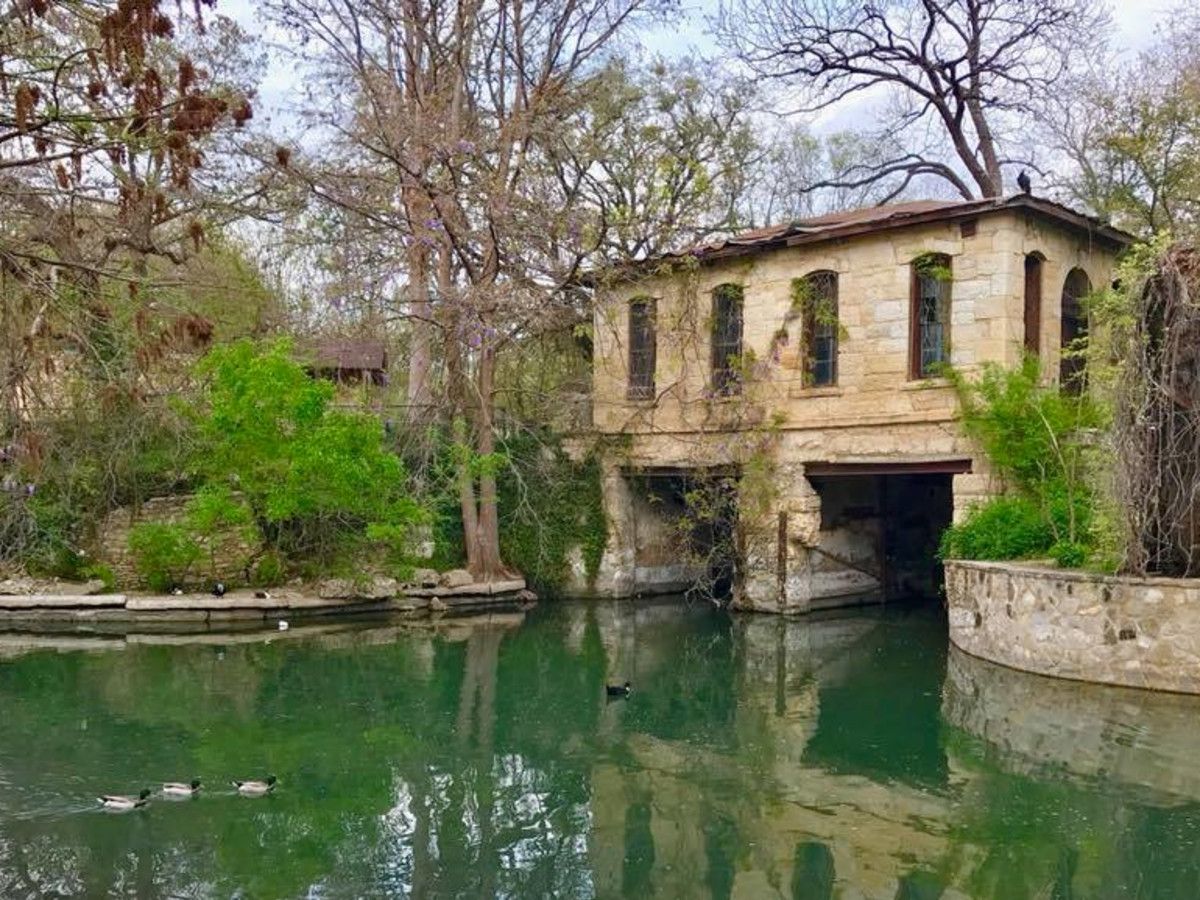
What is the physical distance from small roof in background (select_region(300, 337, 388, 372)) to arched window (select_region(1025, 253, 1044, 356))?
430 inches

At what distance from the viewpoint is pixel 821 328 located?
17094 mm

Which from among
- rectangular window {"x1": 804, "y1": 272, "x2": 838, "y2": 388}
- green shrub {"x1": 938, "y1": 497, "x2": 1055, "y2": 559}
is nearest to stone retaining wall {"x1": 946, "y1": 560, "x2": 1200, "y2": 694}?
green shrub {"x1": 938, "y1": 497, "x2": 1055, "y2": 559}

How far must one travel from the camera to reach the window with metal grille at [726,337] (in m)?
18.1

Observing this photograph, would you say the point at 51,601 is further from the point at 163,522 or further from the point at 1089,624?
→ the point at 1089,624

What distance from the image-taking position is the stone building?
15438 mm

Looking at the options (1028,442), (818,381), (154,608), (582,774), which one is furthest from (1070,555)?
(154,608)

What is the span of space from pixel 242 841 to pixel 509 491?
13.0m

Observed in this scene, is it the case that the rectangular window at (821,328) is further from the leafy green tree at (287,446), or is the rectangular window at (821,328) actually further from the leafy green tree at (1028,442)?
the leafy green tree at (287,446)

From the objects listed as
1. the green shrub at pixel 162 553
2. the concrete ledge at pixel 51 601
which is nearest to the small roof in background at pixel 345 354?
the green shrub at pixel 162 553

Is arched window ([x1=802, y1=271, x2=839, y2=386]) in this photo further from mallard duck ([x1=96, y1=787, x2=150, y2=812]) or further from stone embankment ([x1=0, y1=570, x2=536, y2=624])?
mallard duck ([x1=96, y1=787, x2=150, y2=812])

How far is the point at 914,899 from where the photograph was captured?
6.37 metres

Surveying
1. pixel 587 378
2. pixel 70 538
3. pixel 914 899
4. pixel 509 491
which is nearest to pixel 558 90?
pixel 587 378

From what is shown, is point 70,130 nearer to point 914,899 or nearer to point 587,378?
point 914,899

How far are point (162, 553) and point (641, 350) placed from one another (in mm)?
8703
